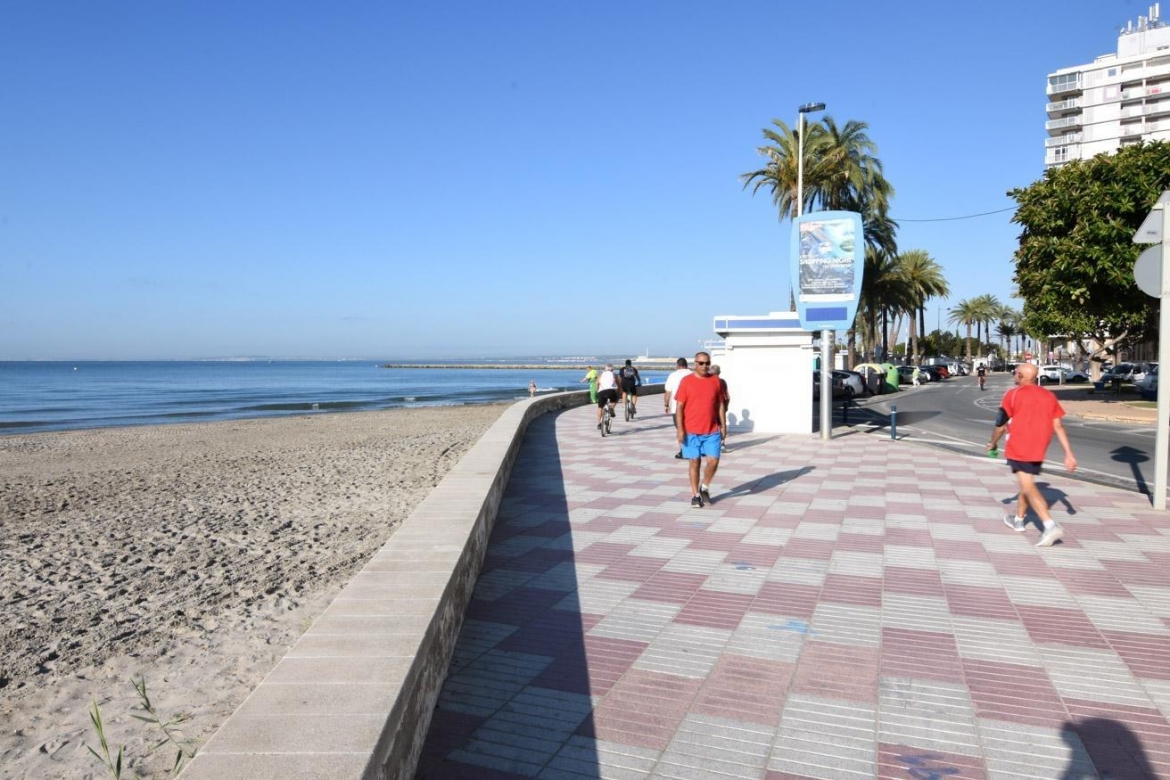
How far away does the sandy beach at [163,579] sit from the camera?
4.16 m

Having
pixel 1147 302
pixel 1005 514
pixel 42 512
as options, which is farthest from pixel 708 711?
pixel 1147 302

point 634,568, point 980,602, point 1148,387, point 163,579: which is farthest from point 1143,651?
point 1148,387

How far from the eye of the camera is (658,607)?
4938 mm

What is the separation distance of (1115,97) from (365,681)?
366 ft

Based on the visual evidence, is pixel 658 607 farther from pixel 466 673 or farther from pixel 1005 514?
pixel 1005 514

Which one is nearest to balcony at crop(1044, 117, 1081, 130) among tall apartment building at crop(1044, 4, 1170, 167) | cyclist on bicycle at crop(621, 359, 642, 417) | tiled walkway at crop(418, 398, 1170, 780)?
tall apartment building at crop(1044, 4, 1170, 167)

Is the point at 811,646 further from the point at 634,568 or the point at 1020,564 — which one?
the point at 1020,564

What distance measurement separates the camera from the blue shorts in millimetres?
7875

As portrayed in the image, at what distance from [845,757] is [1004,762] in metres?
0.60

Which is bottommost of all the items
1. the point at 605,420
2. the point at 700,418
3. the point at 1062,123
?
the point at 605,420

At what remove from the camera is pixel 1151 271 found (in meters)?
7.77

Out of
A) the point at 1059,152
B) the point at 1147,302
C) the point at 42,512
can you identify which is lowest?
the point at 42,512

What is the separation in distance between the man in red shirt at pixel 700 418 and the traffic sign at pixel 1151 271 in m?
4.25

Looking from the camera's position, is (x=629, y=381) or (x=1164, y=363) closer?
(x=1164, y=363)
